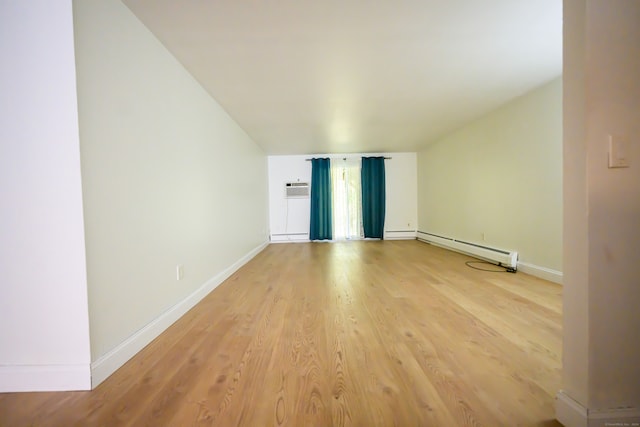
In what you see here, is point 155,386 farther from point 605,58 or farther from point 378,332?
point 605,58

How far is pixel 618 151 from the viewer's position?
856mm

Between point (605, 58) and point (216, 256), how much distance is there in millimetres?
3145

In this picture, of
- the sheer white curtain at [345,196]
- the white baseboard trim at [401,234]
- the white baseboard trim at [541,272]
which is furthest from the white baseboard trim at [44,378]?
the white baseboard trim at [401,234]

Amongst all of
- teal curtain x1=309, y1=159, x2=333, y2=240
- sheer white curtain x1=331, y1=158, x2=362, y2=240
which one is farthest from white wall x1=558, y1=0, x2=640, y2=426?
sheer white curtain x1=331, y1=158, x2=362, y2=240

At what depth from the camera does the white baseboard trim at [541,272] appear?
267cm

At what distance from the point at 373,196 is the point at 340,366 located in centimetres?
514

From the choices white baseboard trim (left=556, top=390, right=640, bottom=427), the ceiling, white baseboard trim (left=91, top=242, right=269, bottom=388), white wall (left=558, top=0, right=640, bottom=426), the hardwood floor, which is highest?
the ceiling

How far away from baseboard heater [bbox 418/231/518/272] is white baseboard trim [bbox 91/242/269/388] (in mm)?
3667

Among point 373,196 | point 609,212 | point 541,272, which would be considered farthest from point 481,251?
point 609,212

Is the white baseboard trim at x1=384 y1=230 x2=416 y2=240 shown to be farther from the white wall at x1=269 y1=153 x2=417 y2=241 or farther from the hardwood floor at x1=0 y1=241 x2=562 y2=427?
the hardwood floor at x1=0 y1=241 x2=562 y2=427

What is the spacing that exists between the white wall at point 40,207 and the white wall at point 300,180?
5036mm

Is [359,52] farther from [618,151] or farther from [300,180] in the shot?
[300,180]

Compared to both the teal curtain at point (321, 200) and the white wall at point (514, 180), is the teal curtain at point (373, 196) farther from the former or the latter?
the white wall at point (514, 180)

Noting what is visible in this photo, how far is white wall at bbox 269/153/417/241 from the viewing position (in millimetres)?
6230
